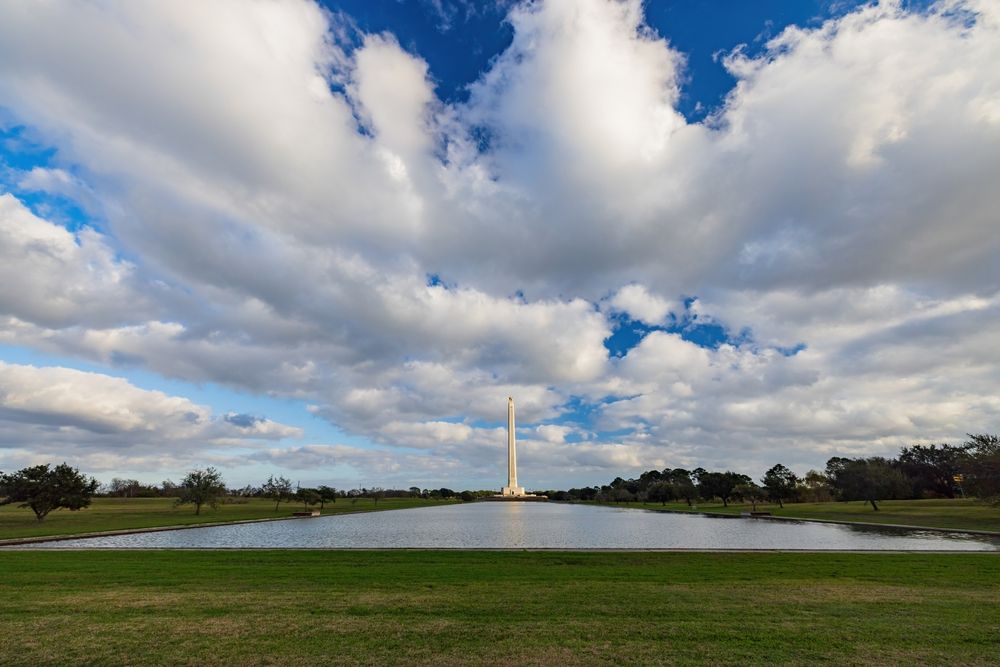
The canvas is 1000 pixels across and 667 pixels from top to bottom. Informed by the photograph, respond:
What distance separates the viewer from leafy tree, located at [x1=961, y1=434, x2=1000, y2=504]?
1964 inches

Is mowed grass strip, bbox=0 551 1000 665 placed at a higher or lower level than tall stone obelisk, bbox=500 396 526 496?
lower

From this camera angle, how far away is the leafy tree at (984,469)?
164ft

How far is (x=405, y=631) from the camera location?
397 inches

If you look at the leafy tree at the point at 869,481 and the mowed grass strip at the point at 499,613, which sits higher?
the leafy tree at the point at 869,481

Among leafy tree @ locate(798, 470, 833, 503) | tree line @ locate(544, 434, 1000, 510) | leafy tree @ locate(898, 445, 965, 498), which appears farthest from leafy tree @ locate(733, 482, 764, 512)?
leafy tree @ locate(898, 445, 965, 498)

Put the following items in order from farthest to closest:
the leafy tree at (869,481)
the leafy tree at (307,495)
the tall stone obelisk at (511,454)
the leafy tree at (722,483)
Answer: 1. the tall stone obelisk at (511,454)
2. the leafy tree at (722,483)
3. the leafy tree at (307,495)
4. the leafy tree at (869,481)

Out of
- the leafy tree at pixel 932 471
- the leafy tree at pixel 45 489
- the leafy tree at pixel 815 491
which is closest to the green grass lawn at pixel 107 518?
the leafy tree at pixel 45 489

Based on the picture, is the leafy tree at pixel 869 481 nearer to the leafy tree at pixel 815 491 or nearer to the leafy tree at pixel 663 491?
the leafy tree at pixel 815 491

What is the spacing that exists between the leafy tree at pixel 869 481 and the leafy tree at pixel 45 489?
90506mm

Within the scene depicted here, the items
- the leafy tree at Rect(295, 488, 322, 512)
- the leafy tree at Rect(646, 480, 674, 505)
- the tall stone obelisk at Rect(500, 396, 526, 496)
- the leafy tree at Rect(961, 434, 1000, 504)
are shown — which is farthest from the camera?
the tall stone obelisk at Rect(500, 396, 526, 496)

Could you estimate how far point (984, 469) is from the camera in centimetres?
5156

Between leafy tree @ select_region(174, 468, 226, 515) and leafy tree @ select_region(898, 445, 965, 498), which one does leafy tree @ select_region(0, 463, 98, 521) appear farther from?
leafy tree @ select_region(898, 445, 965, 498)

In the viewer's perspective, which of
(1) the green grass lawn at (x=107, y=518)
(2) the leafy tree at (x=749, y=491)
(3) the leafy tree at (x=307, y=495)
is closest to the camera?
(1) the green grass lawn at (x=107, y=518)

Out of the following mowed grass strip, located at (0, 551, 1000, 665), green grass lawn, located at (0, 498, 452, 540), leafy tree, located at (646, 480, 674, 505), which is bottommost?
mowed grass strip, located at (0, 551, 1000, 665)
